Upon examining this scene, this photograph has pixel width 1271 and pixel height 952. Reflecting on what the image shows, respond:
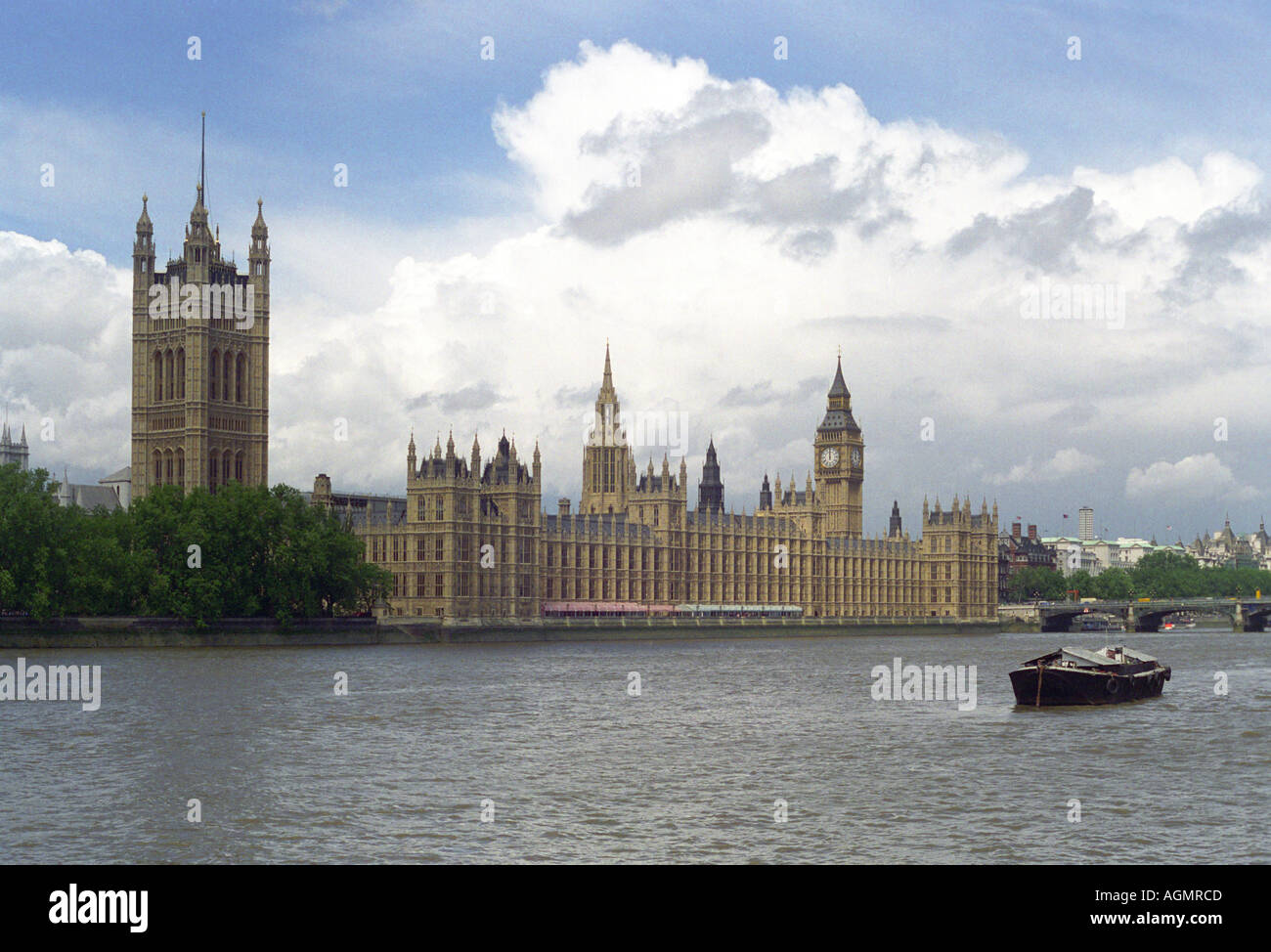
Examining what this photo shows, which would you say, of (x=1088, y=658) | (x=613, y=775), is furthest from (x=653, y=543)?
(x=613, y=775)

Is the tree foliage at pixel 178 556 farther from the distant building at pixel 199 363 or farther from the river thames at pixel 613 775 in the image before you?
the distant building at pixel 199 363

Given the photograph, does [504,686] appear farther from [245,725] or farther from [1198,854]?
[1198,854]

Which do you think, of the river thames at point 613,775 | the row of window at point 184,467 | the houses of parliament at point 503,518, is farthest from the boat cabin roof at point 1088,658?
the row of window at point 184,467

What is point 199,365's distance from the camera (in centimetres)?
13138

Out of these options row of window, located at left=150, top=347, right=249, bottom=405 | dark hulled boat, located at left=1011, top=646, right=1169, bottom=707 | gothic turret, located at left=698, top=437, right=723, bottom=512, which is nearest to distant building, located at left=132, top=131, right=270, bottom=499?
row of window, located at left=150, top=347, right=249, bottom=405

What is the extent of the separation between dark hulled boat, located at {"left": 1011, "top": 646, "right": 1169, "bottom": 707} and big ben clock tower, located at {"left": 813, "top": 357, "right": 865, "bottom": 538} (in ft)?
444

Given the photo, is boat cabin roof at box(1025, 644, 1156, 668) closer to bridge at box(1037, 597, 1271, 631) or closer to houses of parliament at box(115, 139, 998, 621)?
houses of parliament at box(115, 139, 998, 621)

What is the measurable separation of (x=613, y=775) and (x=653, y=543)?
110 metres

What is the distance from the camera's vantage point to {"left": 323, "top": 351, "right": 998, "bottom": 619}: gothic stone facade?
113688mm

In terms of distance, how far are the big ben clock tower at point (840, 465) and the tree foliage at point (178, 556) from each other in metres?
105

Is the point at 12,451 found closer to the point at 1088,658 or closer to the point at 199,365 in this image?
the point at 199,365

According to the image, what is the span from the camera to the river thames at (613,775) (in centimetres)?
2441
